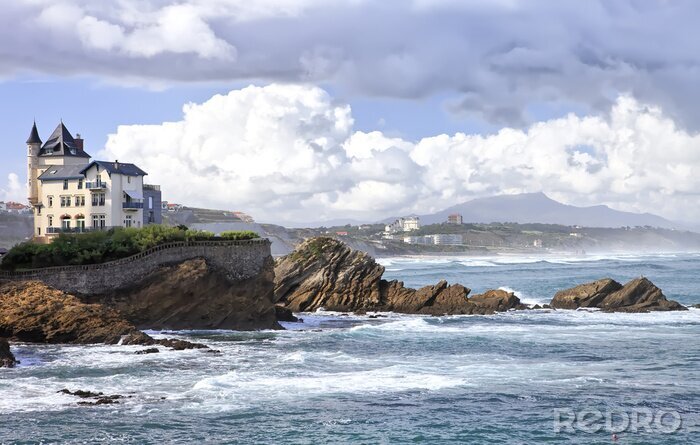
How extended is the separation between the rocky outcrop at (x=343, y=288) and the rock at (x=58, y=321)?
2071cm

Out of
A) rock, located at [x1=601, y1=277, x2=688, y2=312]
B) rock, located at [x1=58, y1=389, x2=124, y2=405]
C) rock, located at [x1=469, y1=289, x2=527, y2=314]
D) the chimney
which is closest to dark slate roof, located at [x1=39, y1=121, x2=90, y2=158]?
the chimney

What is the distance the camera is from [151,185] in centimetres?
6506

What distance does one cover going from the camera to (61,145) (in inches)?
2598

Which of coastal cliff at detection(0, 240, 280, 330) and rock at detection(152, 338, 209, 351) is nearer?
rock at detection(152, 338, 209, 351)

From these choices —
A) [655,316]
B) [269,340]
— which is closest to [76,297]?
[269,340]

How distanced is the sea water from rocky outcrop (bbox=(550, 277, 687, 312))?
44.0 feet

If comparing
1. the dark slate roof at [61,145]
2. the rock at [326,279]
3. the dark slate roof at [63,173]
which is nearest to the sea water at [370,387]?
the rock at [326,279]

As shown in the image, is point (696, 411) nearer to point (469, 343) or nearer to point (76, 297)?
point (469, 343)

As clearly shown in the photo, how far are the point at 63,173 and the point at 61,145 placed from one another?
4.41 m

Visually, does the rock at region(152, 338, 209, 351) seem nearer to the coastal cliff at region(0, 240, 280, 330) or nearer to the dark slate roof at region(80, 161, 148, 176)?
the coastal cliff at region(0, 240, 280, 330)

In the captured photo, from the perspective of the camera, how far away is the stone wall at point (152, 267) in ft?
156

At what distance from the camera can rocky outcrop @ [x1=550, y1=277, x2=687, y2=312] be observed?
212ft

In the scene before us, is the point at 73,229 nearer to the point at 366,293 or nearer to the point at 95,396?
the point at 366,293

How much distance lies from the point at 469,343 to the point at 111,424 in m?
22.9
